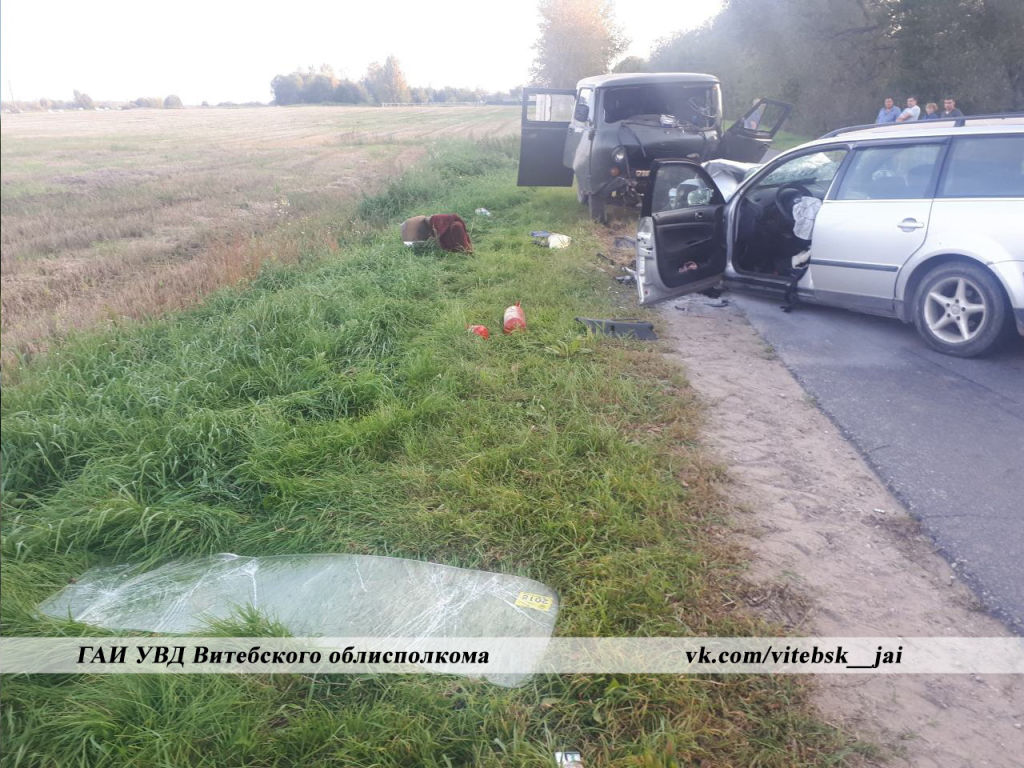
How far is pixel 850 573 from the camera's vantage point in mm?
2705

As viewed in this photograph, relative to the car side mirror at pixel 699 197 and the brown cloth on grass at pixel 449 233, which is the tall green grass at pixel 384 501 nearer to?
the car side mirror at pixel 699 197

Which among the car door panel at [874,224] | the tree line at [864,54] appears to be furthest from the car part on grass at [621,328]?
the tree line at [864,54]

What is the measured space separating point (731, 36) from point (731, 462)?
26.3 m

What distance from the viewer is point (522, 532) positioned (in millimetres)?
2971

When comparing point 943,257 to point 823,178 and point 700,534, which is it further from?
point 700,534

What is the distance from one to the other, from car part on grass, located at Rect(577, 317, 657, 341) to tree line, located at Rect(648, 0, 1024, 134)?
635 inches

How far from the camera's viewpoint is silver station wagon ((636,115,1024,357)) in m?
4.48

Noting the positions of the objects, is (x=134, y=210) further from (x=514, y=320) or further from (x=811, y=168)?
(x=811, y=168)

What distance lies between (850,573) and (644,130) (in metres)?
7.85

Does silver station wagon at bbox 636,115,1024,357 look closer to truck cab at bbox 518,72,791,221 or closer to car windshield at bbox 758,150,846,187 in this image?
car windshield at bbox 758,150,846,187

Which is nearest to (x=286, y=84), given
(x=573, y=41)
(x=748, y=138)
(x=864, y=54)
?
(x=748, y=138)

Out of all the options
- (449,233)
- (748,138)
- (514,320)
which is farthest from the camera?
(748,138)

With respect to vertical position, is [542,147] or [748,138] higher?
[748,138]

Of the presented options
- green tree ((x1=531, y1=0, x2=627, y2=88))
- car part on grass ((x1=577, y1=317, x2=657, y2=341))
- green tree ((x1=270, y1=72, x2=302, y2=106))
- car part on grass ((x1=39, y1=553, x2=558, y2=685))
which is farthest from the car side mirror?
green tree ((x1=531, y1=0, x2=627, y2=88))
